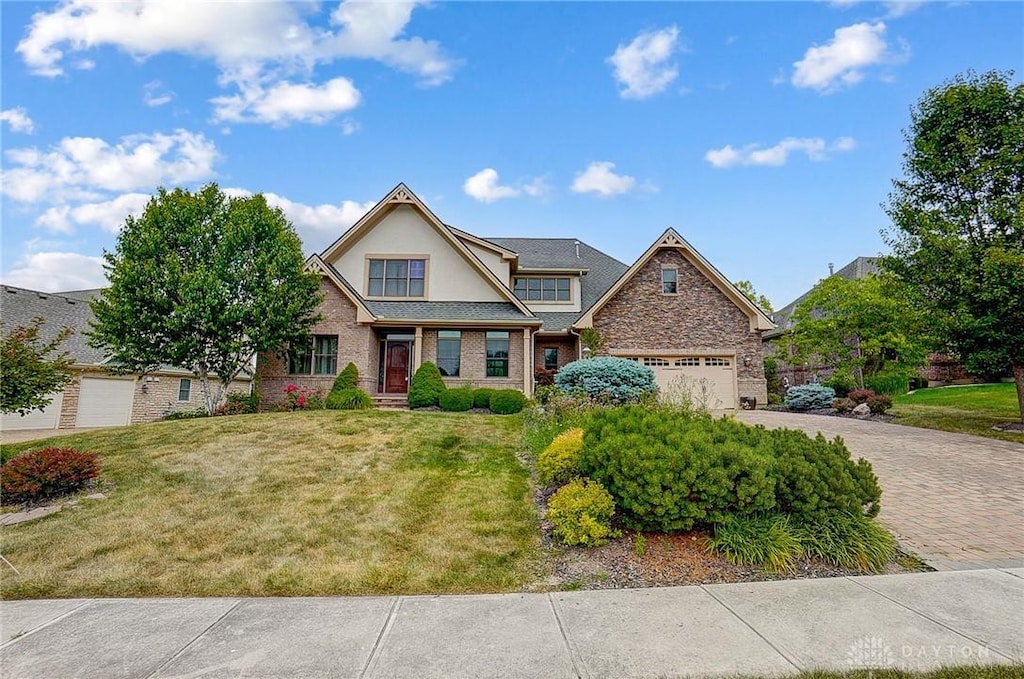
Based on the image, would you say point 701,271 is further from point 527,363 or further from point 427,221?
point 427,221

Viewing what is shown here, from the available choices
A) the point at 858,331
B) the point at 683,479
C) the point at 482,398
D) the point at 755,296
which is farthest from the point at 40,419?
the point at 755,296

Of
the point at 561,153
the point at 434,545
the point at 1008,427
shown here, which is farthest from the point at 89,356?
the point at 1008,427

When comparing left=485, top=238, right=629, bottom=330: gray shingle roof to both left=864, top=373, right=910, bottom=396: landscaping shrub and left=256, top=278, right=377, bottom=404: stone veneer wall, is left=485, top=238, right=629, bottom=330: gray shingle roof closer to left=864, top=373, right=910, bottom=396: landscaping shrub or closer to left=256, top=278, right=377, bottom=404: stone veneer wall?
left=256, top=278, right=377, bottom=404: stone veneer wall

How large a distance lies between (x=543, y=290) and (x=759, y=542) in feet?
57.0

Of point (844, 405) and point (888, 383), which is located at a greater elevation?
point (888, 383)

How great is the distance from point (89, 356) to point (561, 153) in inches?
857

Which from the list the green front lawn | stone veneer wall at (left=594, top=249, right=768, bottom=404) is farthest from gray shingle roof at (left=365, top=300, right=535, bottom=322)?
the green front lawn

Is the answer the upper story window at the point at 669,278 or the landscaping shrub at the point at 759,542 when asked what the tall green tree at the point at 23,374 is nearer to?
the landscaping shrub at the point at 759,542

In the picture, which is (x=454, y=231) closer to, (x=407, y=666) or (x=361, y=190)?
(x=361, y=190)

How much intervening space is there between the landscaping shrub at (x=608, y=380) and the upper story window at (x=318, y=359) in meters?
8.26

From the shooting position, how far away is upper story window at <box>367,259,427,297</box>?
63.4ft

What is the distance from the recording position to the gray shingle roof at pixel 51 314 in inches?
817

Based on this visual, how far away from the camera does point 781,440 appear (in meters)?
5.94

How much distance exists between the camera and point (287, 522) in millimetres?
6375
